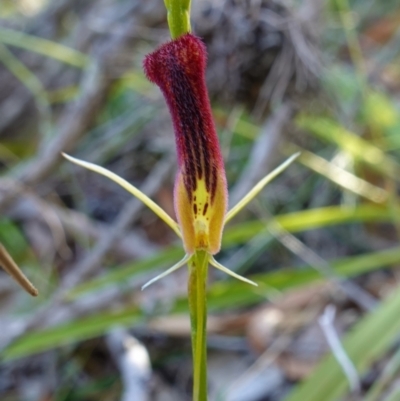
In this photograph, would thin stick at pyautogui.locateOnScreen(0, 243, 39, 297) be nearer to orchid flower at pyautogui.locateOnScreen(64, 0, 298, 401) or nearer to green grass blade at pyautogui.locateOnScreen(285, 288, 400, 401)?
orchid flower at pyautogui.locateOnScreen(64, 0, 298, 401)

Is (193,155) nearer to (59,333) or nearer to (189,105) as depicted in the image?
(189,105)

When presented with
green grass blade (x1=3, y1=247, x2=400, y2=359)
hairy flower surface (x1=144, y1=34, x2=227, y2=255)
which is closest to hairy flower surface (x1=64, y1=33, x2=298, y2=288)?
hairy flower surface (x1=144, y1=34, x2=227, y2=255)

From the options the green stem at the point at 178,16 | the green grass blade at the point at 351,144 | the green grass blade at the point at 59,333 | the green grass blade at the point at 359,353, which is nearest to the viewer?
the green stem at the point at 178,16

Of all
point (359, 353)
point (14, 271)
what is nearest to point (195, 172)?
point (14, 271)

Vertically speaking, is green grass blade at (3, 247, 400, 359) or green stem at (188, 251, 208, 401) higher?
green stem at (188, 251, 208, 401)

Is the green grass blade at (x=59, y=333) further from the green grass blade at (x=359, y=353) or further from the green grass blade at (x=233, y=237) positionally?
the green grass blade at (x=359, y=353)

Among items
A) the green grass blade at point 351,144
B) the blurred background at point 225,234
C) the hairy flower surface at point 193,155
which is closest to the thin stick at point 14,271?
the hairy flower surface at point 193,155

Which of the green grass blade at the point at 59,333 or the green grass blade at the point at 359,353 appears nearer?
the green grass blade at the point at 359,353
